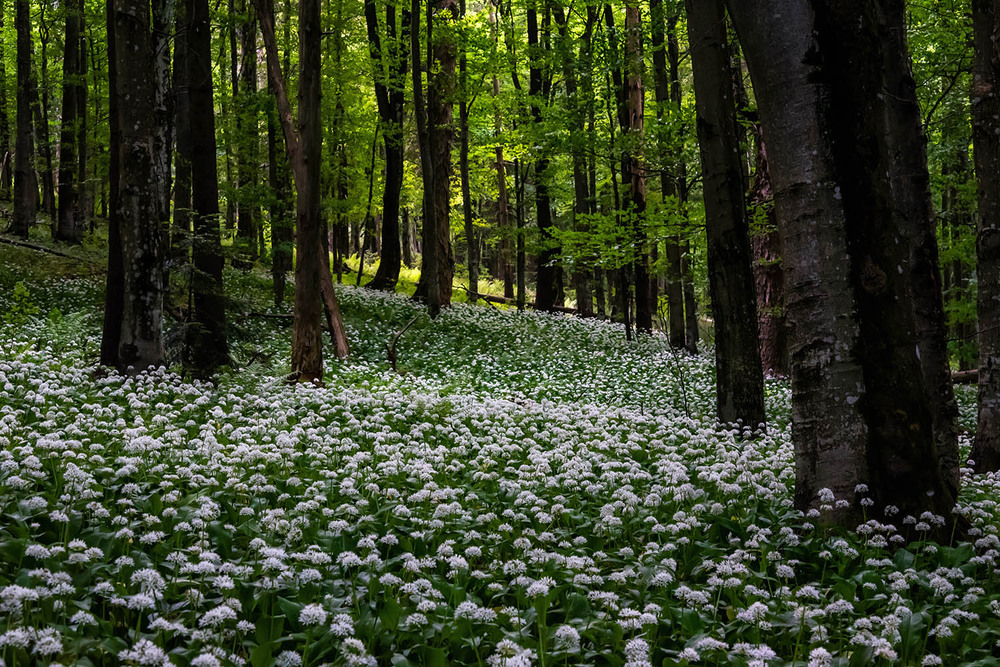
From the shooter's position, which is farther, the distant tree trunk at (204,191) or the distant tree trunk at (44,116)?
the distant tree trunk at (44,116)

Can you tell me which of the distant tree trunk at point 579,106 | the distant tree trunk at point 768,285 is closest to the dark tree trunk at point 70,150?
the distant tree trunk at point 579,106

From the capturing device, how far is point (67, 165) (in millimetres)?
21141

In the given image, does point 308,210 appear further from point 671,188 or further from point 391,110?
point 391,110

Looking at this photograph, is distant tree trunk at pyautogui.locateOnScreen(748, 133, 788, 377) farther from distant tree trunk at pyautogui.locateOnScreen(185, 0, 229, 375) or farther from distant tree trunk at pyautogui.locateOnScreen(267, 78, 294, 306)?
distant tree trunk at pyautogui.locateOnScreen(267, 78, 294, 306)

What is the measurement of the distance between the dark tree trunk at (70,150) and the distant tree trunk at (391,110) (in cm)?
834

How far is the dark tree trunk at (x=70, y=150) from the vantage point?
1980 cm

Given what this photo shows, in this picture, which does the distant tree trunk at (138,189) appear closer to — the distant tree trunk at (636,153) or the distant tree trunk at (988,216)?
the distant tree trunk at (636,153)

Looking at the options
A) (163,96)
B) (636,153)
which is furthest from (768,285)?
(163,96)

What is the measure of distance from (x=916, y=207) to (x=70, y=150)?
23.8 m

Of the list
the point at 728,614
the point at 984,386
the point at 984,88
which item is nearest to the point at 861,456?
the point at 728,614

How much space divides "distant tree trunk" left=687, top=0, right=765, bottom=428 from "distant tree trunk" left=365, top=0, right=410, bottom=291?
562 inches

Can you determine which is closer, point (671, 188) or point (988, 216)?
point (988, 216)

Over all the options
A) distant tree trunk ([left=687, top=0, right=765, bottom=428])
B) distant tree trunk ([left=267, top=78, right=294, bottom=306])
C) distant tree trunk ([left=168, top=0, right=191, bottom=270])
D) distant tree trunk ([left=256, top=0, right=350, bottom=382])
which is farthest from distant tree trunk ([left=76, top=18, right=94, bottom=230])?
distant tree trunk ([left=687, top=0, right=765, bottom=428])

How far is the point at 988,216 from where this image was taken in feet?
28.5
